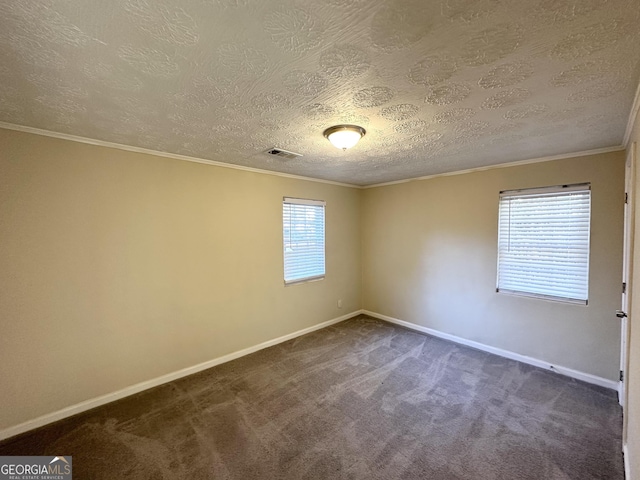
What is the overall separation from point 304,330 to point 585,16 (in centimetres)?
407

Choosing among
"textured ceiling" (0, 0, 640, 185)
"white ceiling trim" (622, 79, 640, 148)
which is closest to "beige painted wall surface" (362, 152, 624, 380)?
"white ceiling trim" (622, 79, 640, 148)

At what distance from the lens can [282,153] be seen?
281 cm

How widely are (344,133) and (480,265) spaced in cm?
273

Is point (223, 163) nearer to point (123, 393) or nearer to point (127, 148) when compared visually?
point (127, 148)

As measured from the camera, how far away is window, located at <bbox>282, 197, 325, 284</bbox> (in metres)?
3.92

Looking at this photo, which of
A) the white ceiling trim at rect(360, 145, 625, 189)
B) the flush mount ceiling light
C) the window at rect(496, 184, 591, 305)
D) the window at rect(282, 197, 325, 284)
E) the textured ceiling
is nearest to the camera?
the textured ceiling

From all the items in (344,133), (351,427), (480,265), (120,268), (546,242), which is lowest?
(351,427)

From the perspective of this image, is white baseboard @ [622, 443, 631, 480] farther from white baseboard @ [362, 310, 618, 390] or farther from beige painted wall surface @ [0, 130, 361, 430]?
beige painted wall surface @ [0, 130, 361, 430]

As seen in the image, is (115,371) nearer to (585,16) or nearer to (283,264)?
(283,264)

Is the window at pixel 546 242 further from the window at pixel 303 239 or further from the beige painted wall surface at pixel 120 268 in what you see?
the beige painted wall surface at pixel 120 268

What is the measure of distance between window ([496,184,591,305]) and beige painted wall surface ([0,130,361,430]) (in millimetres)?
2956

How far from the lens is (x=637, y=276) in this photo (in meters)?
1.53

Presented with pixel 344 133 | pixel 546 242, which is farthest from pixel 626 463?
pixel 344 133

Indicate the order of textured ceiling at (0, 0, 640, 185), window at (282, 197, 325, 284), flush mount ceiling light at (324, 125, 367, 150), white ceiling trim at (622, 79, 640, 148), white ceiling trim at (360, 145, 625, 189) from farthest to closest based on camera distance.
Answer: window at (282, 197, 325, 284)
white ceiling trim at (360, 145, 625, 189)
flush mount ceiling light at (324, 125, 367, 150)
white ceiling trim at (622, 79, 640, 148)
textured ceiling at (0, 0, 640, 185)
